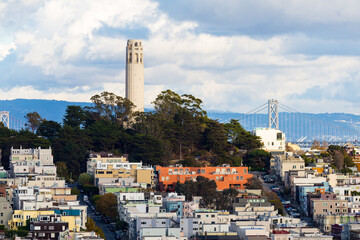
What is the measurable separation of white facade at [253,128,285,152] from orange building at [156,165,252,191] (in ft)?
39.7

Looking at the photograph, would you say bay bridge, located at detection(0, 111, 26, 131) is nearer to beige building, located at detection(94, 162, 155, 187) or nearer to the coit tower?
the coit tower

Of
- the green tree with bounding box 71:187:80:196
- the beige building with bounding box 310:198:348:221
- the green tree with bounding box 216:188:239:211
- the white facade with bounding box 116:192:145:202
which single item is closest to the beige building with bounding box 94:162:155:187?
the green tree with bounding box 71:187:80:196

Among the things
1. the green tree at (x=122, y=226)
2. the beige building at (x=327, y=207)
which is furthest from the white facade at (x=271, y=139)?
the green tree at (x=122, y=226)

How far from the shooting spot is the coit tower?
233ft

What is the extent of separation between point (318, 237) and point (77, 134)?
2104 centimetres

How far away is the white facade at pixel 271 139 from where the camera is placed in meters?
73.4

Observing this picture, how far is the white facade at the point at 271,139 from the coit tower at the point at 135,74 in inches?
347

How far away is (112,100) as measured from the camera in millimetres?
68812

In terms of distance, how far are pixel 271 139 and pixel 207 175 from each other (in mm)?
13775

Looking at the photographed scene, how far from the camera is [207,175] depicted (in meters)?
60.9

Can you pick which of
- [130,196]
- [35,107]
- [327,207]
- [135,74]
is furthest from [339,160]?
[35,107]

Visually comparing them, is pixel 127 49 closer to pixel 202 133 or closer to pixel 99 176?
pixel 202 133

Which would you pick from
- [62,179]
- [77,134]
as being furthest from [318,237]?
[77,134]

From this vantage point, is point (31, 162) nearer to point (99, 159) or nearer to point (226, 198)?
point (99, 159)
